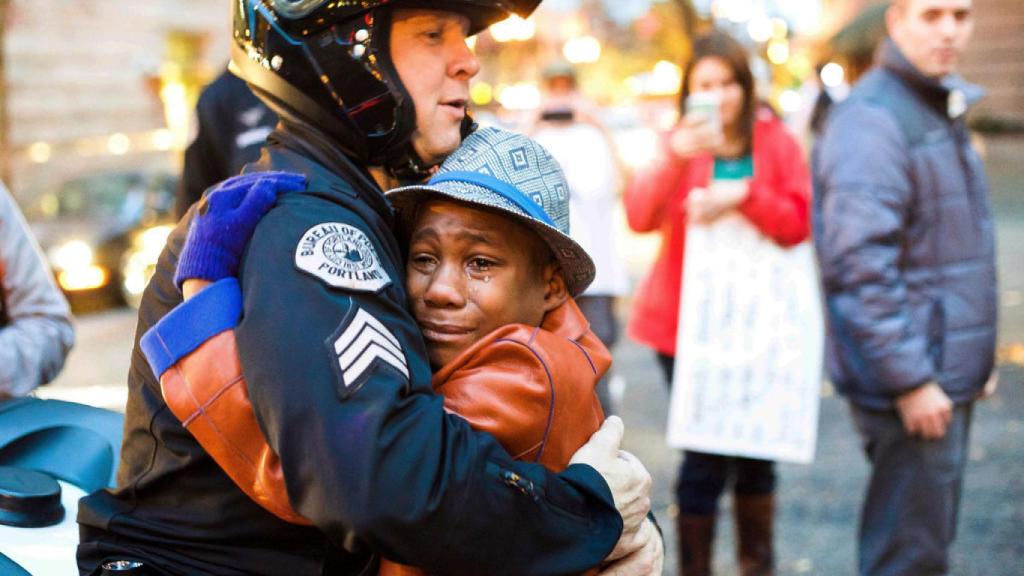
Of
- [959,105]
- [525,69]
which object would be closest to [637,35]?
[525,69]

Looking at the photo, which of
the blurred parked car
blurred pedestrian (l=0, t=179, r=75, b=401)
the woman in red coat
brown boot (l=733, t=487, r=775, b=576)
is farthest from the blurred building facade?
blurred pedestrian (l=0, t=179, r=75, b=401)

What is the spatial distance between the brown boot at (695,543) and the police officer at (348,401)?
267cm

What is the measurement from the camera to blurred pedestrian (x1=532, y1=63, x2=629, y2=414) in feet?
19.8

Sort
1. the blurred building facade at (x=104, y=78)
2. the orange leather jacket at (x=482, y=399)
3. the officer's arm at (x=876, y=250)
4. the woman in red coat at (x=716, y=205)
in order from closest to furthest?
the orange leather jacket at (x=482, y=399)
the officer's arm at (x=876, y=250)
the woman in red coat at (x=716, y=205)
the blurred building facade at (x=104, y=78)

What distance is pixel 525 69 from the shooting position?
157 feet

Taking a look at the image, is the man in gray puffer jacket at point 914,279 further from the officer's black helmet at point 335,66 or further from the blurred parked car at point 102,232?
the blurred parked car at point 102,232

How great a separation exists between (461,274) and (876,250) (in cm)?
216

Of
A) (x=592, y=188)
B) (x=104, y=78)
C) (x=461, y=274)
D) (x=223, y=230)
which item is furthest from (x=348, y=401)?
(x=104, y=78)

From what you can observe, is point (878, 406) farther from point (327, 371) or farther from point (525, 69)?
point (525, 69)

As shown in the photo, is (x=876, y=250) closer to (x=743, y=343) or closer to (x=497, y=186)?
(x=743, y=343)

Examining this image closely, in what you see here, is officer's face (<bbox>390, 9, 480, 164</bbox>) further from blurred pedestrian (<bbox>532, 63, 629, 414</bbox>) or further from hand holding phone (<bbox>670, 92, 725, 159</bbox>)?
blurred pedestrian (<bbox>532, 63, 629, 414</bbox>)

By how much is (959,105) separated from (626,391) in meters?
4.39

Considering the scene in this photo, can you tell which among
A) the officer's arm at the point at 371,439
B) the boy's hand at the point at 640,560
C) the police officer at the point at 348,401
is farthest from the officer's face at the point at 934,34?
the officer's arm at the point at 371,439

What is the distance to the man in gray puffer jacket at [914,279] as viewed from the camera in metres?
3.72
